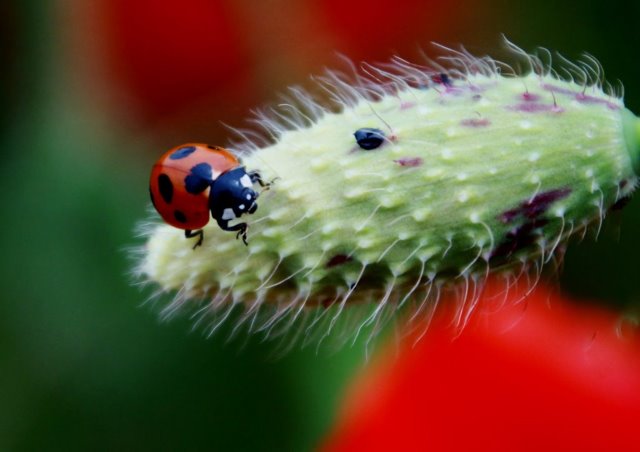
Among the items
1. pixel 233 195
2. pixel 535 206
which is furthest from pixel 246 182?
pixel 535 206

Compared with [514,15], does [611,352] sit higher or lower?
lower

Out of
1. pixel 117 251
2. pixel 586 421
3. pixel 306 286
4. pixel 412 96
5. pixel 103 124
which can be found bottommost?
pixel 586 421

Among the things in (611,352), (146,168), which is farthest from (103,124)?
(611,352)

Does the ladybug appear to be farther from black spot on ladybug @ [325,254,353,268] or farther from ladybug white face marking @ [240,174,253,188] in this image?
black spot on ladybug @ [325,254,353,268]

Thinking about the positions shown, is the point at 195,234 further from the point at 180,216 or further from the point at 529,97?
the point at 529,97

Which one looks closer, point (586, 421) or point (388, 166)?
point (388, 166)

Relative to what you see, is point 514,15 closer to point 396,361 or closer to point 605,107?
point 396,361

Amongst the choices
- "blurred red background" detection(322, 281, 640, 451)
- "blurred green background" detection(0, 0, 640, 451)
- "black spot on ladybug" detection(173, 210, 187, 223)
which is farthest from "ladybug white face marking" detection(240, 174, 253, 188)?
"blurred green background" detection(0, 0, 640, 451)
